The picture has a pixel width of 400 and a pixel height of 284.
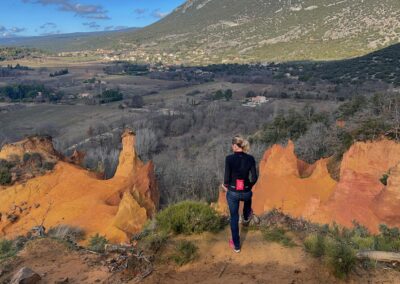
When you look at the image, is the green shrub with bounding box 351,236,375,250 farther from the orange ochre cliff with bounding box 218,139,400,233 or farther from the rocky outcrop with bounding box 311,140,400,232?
the rocky outcrop with bounding box 311,140,400,232

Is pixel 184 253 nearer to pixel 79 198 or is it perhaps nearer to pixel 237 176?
pixel 237 176

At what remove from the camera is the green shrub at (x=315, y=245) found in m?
7.46

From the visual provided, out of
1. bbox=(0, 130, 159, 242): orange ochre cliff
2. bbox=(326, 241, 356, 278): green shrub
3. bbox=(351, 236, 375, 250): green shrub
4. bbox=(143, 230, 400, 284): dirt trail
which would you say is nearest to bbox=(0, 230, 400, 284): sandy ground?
bbox=(143, 230, 400, 284): dirt trail

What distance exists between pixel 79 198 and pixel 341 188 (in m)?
12.1

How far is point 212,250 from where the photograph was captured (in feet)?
26.1

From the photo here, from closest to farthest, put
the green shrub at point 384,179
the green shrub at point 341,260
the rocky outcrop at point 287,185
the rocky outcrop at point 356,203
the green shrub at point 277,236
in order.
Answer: the green shrub at point 341,260
the green shrub at point 277,236
the rocky outcrop at point 356,203
the green shrub at point 384,179
the rocky outcrop at point 287,185

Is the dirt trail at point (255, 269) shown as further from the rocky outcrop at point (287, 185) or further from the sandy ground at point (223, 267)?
the rocky outcrop at point (287, 185)

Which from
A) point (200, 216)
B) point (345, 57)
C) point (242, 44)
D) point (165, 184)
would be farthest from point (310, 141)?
point (242, 44)

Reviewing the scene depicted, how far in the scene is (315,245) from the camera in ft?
24.6

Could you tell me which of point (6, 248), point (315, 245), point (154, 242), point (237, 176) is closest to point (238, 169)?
point (237, 176)

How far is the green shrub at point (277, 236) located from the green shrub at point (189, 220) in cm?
96

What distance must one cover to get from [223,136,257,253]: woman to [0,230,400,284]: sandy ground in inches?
16.4

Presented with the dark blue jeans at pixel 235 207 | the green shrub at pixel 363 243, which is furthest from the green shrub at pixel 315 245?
the dark blue jeans at pixel 235 207

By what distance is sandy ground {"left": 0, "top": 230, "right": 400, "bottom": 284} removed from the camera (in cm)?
701
